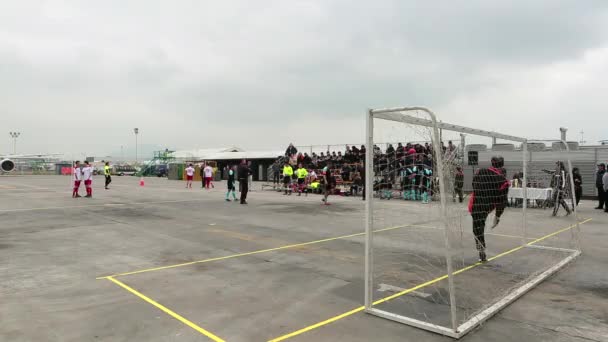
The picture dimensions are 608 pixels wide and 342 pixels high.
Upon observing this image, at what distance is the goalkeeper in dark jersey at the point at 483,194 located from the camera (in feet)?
23.9

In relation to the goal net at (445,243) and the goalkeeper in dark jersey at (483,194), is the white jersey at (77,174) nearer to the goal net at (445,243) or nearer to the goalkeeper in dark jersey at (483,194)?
the goal net at (445,243)

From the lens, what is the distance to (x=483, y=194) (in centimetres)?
734

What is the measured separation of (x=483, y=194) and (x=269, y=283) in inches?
166

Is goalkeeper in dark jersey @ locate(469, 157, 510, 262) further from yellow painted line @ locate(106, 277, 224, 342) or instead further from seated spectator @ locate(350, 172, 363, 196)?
seated spectator @ locate(350, 172, 363, 196)

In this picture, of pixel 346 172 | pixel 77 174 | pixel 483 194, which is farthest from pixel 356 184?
pixel 483 194

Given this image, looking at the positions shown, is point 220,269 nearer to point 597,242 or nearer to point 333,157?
point 597,242

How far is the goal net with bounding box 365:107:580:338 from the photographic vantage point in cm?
488

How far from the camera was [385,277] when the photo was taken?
6.62m

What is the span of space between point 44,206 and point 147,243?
10.3 m

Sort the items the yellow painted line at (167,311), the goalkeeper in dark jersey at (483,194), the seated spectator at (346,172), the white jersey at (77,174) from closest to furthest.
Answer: the yellow painted line at (167,311) < the goalkeeper in dark jersey at (483,194) < the white jersey at (77,174) < the seated spectator at (346,172)

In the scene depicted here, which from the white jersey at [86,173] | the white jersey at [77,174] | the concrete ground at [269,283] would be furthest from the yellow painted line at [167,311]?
the white jersey at [77,174]

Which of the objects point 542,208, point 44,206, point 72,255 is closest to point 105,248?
point 72,255

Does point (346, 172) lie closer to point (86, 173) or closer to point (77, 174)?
point (86, 173)

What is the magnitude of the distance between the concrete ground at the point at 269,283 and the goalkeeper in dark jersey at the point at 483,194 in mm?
294
